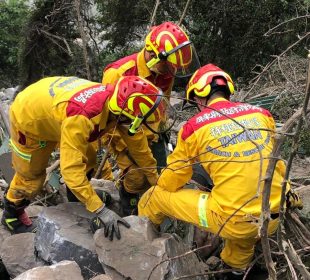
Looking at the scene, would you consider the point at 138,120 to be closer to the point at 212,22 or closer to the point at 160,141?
the point at 160,141

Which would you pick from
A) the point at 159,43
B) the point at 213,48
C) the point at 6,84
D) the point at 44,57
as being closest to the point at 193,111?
the point at 213,48

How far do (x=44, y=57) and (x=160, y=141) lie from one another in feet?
20.9

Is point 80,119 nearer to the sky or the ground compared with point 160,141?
nearer to the sky

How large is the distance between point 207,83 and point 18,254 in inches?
81.4

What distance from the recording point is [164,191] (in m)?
3.29

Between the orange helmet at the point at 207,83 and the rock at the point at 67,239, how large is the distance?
52.9 inches

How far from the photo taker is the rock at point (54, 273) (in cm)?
267

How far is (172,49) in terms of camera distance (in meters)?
3.94

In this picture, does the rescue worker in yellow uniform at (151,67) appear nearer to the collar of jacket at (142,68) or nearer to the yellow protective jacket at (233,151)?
the collar of jacket at (142,68)

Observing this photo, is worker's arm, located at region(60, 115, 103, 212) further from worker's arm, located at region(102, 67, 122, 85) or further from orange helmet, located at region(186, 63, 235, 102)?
worker's arm, located at region(102, 67, 122, 85)

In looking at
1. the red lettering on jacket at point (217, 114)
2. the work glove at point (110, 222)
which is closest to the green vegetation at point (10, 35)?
the work glove at point (110, 222)

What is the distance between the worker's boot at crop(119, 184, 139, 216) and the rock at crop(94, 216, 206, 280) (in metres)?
0.91

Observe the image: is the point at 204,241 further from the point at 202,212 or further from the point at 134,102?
the point at 134,102

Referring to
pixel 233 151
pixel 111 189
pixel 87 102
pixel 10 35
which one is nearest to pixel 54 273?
pixel 87 102
